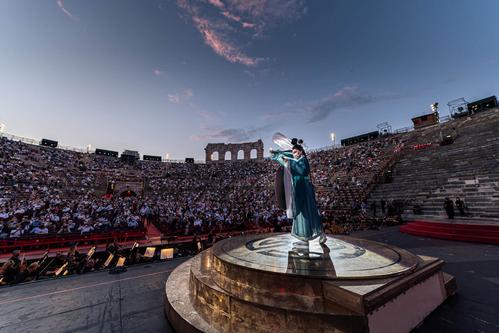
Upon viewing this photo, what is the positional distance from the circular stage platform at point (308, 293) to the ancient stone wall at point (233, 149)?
41.5 meters

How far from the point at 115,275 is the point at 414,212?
1606 centimetres

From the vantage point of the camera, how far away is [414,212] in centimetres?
1306

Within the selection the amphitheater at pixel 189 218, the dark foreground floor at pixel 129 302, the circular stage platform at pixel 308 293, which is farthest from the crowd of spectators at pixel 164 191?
the circular stage platform at pixel 308 293

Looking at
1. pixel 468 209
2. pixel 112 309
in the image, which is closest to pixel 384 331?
pixel 112 309

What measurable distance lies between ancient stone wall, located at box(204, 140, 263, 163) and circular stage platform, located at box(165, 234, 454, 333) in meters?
41.5

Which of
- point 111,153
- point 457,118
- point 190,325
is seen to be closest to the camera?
point 190,325

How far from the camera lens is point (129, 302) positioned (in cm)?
435

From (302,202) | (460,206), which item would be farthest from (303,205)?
(460,206)

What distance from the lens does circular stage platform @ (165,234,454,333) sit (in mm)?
2426

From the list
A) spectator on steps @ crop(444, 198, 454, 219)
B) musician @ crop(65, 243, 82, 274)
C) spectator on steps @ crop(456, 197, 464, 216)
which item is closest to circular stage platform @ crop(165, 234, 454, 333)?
musician @ crop(65, 243, 82, 274)

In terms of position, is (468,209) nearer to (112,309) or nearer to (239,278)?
(239,278)

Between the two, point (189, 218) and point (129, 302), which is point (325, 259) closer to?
point (129, 302)

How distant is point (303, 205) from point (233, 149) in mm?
43327

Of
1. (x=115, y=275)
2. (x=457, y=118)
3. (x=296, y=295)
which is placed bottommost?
(x=115, y=275)
